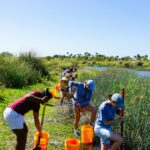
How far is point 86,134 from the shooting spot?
849 cm

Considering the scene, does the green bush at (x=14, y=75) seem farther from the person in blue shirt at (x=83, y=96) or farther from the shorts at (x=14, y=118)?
the shorts at (x=14, y=118)

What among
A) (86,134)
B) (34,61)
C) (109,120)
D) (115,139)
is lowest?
(86,134)

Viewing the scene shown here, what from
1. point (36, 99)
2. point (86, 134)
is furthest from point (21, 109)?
point (86, 134)

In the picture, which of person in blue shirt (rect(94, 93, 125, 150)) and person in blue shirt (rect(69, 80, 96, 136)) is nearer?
person in blue shirt (rect(94, 93, 125, 150))

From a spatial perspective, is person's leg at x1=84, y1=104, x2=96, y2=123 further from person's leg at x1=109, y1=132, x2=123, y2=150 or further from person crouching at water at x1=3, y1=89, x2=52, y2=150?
person crouching at water at x1=3, y1=89, x2=52, y2=150

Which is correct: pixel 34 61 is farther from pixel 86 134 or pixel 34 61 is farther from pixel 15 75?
pixel 86 134

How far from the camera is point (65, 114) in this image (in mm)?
12203

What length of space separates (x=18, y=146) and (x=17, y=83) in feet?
44.9

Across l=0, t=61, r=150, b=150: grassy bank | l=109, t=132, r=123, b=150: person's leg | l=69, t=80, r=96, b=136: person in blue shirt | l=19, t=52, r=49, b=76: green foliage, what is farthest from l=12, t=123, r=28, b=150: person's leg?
l=19, t=52, r=49, b=76: green foliage

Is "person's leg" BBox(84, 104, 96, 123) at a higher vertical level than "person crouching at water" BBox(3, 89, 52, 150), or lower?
lower

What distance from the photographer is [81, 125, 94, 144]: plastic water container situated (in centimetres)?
837

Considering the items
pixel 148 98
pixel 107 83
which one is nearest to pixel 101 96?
pixel 107 83

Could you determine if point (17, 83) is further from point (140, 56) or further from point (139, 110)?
point (140, 56)

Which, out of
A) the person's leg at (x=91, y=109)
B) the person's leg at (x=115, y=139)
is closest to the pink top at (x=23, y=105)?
the person's leg at (x=115, y=139)
